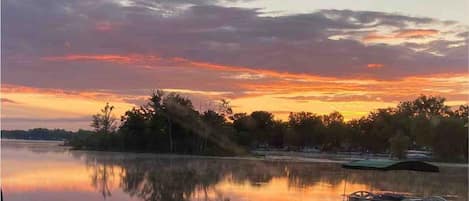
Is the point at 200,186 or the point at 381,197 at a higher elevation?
the point at 381,197

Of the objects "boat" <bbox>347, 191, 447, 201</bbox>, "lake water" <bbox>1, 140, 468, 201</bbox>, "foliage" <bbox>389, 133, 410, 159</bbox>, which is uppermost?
"foliage" <bbox>389, 133, 410, 159</bbox>

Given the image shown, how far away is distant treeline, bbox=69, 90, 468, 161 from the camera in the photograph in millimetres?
69125

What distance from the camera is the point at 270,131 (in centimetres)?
Result: 9300

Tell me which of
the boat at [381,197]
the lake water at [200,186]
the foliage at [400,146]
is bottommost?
the lake water at [200,186]

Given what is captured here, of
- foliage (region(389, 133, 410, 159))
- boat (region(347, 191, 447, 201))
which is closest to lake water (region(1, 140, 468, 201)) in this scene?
boat (region(347, 191, 447, 201))

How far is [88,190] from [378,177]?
2037 centimetres

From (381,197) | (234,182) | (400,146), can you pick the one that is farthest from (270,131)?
(381,197)

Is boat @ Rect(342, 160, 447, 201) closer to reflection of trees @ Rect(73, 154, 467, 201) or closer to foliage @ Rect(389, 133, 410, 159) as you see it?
reflection of trees @ Rect(73, 154, 467, 201)

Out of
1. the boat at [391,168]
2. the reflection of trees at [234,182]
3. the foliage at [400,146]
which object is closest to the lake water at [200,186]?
the reflection of trees at [234,182]

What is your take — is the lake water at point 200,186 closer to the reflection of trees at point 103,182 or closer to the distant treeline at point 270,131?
the reflection of trees at point 103,182

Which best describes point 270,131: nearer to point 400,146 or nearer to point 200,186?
point 400,146

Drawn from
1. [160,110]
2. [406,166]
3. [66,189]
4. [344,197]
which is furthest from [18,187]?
[160,110]

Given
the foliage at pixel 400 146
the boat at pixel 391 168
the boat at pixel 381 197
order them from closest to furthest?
the boat at pixel 391 168 → the boat at pixel 381 197 → the foliage at pixel 400 146

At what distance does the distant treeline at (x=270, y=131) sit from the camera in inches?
2721
